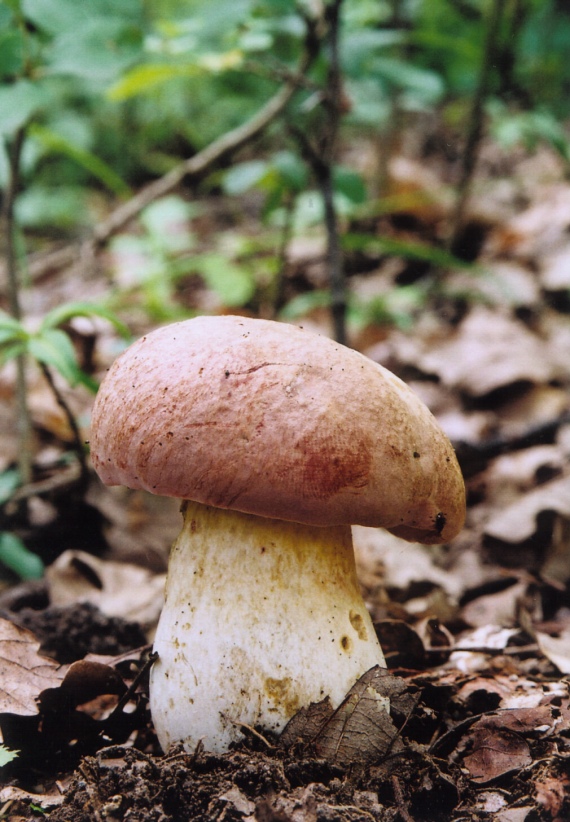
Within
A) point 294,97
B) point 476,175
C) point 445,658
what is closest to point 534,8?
point 476,175

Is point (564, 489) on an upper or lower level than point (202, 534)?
lower

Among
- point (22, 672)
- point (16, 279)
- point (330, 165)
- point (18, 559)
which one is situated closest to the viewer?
point (22, 672)

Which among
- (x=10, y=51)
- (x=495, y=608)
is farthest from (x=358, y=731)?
(x=10, y=51)

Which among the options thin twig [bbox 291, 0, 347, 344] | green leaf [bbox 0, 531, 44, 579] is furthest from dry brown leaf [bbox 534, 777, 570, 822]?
thin twig [bbox 291, 0, 347, 344]

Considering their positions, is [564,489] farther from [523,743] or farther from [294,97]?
[294,97]

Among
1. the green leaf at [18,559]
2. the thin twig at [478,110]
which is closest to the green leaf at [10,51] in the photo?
the green leaf at [18,559]

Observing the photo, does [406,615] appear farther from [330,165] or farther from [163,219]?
[163,219]
